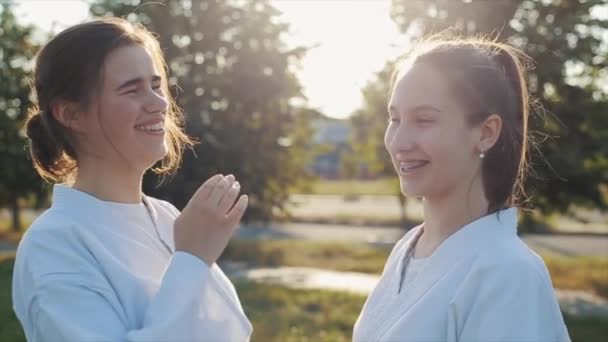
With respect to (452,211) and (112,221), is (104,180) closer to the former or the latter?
(112,221)

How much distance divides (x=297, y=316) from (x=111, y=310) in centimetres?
521

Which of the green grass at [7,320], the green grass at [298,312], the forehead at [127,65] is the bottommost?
the green grass at [298,312]

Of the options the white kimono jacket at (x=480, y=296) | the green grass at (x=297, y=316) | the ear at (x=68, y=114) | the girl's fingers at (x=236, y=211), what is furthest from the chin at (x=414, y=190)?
the green grass at (x=297, y=316)

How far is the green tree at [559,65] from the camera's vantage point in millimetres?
8102

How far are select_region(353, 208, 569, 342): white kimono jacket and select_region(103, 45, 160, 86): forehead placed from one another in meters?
0.97

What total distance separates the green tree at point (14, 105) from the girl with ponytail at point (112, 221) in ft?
40.1

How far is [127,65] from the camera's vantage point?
2.00 metres

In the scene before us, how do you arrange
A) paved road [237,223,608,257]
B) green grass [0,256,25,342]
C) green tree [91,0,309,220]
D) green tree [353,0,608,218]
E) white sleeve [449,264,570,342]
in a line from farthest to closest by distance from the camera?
paved road [237,223,608,257], green tree [91,0,309,220], green tree [353,0,608,218], green grass [0,256,25,342], white sleeve [449,264,570,342]

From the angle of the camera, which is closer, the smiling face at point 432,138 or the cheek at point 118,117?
the smiling face at point 432,138

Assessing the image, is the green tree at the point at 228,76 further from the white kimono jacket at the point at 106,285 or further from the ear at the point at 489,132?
the ear at the point at 489,132

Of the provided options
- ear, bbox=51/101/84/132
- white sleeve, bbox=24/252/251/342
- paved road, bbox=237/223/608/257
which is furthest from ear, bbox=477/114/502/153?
paved road, bbox=237/223/608/257

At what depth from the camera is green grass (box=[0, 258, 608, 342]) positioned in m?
6.01

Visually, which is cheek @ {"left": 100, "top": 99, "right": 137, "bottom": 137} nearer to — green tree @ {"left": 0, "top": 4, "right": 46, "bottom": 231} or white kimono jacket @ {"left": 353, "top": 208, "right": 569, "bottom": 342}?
white kimono jacket @ {"left": 353, "top": 208, "right": 569, "bottom": 342}

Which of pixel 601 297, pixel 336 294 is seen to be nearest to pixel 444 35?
pixel 336 294
